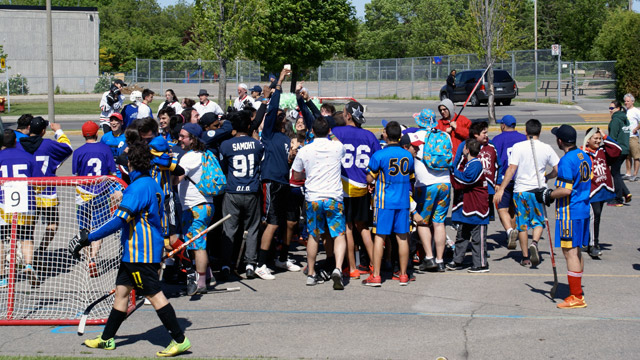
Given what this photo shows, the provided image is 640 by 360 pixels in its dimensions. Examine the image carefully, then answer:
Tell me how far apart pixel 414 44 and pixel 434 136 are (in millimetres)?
73987

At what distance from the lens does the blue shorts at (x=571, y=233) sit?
24.9 feet

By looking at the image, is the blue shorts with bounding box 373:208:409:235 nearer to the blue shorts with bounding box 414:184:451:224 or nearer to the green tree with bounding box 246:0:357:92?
the blue shorts with bounding box 414:184:451:224

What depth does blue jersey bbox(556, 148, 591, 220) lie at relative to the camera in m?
7.63

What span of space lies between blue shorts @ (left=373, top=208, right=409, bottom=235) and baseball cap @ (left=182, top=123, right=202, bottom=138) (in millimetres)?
2577

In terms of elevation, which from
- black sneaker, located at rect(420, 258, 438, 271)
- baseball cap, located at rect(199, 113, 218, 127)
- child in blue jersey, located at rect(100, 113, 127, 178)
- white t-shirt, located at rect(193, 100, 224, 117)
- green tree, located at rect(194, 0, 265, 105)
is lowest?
black sneaker, located at rect(420, 258, 438, 271)

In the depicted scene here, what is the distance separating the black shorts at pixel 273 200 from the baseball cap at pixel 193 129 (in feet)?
3.70

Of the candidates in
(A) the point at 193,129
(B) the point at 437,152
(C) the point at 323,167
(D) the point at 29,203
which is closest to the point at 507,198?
(B) the point at 437,152

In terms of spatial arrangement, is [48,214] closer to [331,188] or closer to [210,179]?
[210,179]

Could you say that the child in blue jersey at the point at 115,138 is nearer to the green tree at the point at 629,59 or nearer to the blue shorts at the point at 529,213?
the blue shorts at the point at 529,213

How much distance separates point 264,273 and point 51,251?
2.69 metres

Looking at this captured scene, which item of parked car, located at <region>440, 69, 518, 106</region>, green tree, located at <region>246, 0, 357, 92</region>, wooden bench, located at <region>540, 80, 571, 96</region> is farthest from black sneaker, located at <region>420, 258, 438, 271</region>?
wooden bench, located at <region>540, 80, 571, 96</region>

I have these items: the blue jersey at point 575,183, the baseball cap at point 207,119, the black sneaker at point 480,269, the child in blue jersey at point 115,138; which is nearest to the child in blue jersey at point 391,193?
the black sneaker at point 480,269

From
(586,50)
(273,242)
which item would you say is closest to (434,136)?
(273,242)

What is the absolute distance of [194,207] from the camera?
831cm
